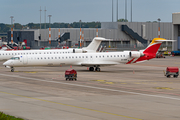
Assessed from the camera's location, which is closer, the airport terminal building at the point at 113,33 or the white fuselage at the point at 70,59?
the white fuselage at the point at 70,59

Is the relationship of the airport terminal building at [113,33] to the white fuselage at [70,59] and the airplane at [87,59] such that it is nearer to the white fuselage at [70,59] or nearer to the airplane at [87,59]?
the airplane at [87,59]

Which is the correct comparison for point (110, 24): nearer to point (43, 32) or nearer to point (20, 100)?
point (43, 32)

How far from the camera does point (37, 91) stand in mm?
31359

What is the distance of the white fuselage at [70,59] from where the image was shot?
170 feet

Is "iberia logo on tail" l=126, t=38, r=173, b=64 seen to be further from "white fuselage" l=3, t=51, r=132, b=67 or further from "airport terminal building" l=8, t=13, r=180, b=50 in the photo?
"airport terminal building" l=8, t=13, r=180, b=50

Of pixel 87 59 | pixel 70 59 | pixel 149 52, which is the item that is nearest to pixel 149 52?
pixel 149 52

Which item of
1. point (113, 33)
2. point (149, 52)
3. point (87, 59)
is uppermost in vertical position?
point (113, 33)

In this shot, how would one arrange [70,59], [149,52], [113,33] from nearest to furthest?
[70,59] → [149,52] → [113,33]

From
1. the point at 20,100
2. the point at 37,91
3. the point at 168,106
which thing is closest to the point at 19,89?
the point at 37,91

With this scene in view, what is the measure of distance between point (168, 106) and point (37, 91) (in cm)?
1252

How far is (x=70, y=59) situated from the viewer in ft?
176

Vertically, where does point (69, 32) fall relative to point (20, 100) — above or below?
above

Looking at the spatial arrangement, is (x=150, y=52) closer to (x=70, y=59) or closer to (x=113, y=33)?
(x=70, y=59)

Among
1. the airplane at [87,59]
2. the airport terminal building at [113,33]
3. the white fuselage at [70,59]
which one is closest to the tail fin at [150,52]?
the airplane at [87,59]
